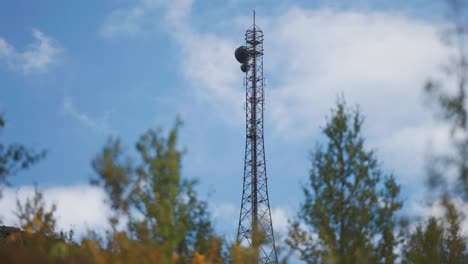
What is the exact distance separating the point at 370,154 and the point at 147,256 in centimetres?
700

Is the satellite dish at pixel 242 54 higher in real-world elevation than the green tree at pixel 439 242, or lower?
higher

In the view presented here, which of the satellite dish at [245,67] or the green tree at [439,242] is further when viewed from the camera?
the satellite dish at [245,67]

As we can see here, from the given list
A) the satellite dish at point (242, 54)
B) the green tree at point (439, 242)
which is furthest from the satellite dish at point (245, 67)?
the green tree at point (439, 242)

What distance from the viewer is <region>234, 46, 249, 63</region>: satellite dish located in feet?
134

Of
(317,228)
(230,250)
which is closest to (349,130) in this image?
(317,228)

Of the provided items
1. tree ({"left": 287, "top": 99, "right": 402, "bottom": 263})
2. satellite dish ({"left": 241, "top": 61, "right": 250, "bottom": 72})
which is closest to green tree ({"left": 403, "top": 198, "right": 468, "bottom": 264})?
tree ({"left": 287, "top": 99, "right": 402, "bottom": 263})

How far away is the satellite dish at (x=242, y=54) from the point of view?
40.9 meters

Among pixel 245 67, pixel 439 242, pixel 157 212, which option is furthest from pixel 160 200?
pixel 245 67

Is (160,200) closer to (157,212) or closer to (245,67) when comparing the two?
(157,212)

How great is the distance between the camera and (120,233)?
15938 mm

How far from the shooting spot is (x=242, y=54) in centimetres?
4109

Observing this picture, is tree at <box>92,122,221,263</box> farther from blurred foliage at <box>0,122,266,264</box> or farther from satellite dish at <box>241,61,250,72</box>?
satellite dish at <box>241,61,250,72</box>

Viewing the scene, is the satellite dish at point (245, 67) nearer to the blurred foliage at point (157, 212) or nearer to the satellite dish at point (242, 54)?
the satellite dish at point (242, 54)

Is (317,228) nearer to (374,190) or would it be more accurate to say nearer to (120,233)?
(374,190)
